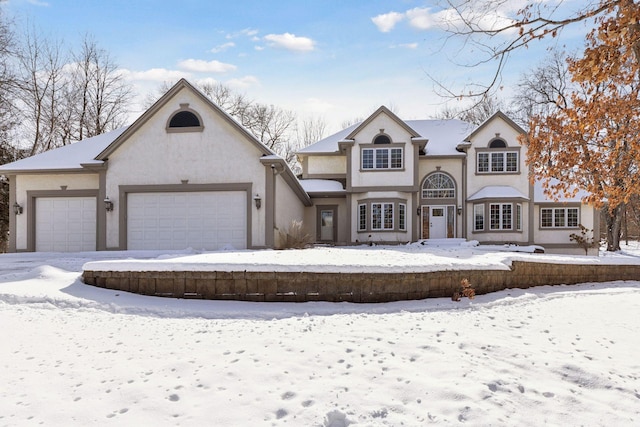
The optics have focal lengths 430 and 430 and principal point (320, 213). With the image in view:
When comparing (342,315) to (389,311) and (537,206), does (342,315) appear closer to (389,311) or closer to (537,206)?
(389,311)

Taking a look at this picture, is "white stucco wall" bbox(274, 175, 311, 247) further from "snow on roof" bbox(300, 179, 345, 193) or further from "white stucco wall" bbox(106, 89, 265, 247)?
"snow on roof" bbox(300, 179, 345, 193)

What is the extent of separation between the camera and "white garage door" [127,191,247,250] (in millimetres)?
15406

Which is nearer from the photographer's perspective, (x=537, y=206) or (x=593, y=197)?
(x=593, y=197)

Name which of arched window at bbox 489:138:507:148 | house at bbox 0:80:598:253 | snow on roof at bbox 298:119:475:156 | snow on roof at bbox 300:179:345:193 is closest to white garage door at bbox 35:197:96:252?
house at bbox 0:80:598:253

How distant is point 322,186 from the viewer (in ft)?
74.3

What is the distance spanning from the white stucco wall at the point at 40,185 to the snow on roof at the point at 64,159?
398mm

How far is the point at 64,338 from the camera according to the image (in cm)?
498

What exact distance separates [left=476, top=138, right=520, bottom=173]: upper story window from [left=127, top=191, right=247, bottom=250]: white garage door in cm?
1344

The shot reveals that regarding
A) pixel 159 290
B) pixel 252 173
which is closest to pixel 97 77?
pixel 252 173

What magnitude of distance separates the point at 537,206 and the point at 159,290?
21.3 meters

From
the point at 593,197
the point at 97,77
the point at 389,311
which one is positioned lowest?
the point at 389,311

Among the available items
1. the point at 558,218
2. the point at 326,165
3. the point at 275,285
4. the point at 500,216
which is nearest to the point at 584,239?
the point at 558,218

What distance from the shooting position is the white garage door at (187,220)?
15406 mm

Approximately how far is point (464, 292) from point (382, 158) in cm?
1478
